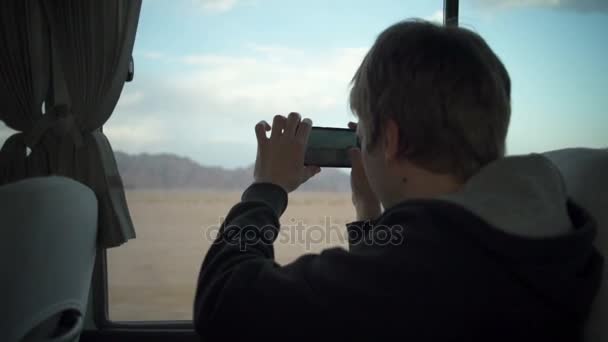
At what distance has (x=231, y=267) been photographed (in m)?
0.50

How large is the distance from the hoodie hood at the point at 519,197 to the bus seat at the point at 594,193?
0.15 meters

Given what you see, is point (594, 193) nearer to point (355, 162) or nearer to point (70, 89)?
point (355, 162)

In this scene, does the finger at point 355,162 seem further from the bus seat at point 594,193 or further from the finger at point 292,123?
the bus seat at point 594,193

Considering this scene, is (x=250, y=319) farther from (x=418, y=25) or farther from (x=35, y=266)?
(x=35, y=266)

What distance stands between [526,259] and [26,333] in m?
0.93

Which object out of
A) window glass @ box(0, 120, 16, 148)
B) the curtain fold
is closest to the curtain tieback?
the curtain fold

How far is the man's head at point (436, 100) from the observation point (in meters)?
0.51

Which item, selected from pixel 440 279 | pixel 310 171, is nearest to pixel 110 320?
pixel 310 171

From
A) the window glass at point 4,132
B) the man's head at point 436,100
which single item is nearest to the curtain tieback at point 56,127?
the window glass at point 4,132

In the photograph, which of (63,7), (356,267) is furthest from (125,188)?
(356,267)

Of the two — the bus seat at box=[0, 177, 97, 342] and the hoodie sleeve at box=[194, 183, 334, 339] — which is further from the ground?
the hoodie sleeve at box=[194, 183, 334, 339]

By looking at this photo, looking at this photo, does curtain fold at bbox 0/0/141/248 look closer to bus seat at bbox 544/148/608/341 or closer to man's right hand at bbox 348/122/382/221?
man's right hand at bbox 348/122/382/221

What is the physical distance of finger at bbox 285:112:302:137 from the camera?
2.16ft

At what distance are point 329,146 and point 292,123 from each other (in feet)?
0.48
